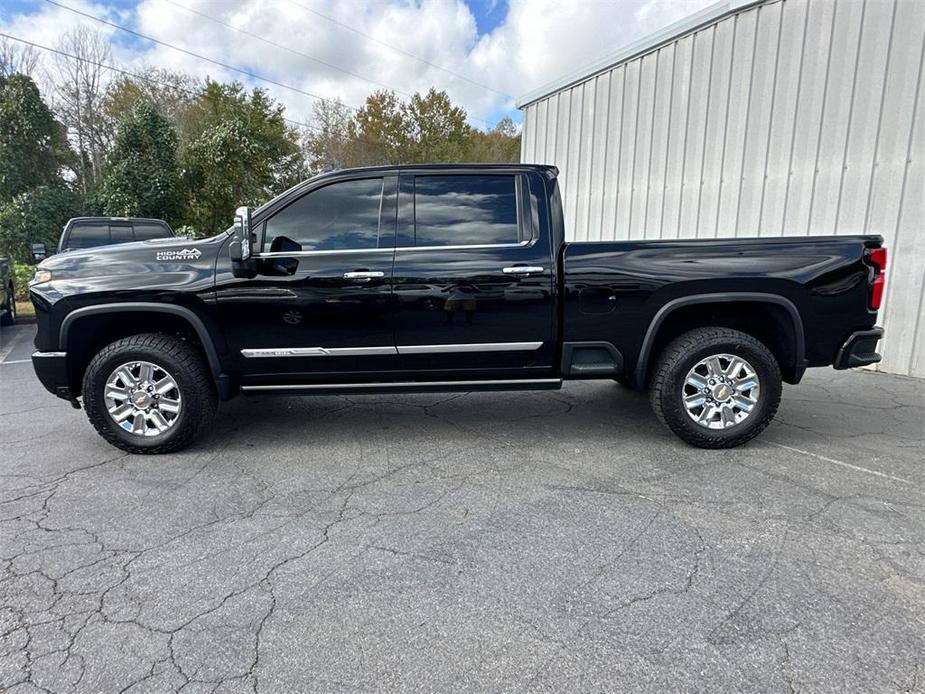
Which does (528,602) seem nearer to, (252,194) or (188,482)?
(188,482)

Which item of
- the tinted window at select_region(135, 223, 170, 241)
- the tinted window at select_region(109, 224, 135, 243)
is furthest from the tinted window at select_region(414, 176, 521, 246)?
the tinted window at select_region(109, 224, 135, 243)

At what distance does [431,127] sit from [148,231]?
24.9 m

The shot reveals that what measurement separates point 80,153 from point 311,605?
81.3 ft

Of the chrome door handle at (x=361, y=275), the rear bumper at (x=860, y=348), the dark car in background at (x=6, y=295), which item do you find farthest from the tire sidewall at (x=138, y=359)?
the dark car in background at (x=6, y=295)

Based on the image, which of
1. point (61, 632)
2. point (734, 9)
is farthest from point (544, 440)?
point (734, 9)

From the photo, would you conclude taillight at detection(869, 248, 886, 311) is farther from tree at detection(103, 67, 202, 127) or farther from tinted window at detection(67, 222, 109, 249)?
tree at detection(103, 67, 202, 127)

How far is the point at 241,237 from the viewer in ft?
12.6

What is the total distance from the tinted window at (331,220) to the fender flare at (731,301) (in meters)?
2.08

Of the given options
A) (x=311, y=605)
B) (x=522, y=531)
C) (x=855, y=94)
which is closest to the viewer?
(x=311, y=605)

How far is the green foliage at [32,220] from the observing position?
13.8m

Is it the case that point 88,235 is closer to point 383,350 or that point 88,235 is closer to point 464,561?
point 383,350

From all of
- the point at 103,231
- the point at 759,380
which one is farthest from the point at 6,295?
the point at 759,380

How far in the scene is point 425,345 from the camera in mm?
4145

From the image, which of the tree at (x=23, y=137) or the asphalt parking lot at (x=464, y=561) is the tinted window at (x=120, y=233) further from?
the tree at (x=23, y=137)
